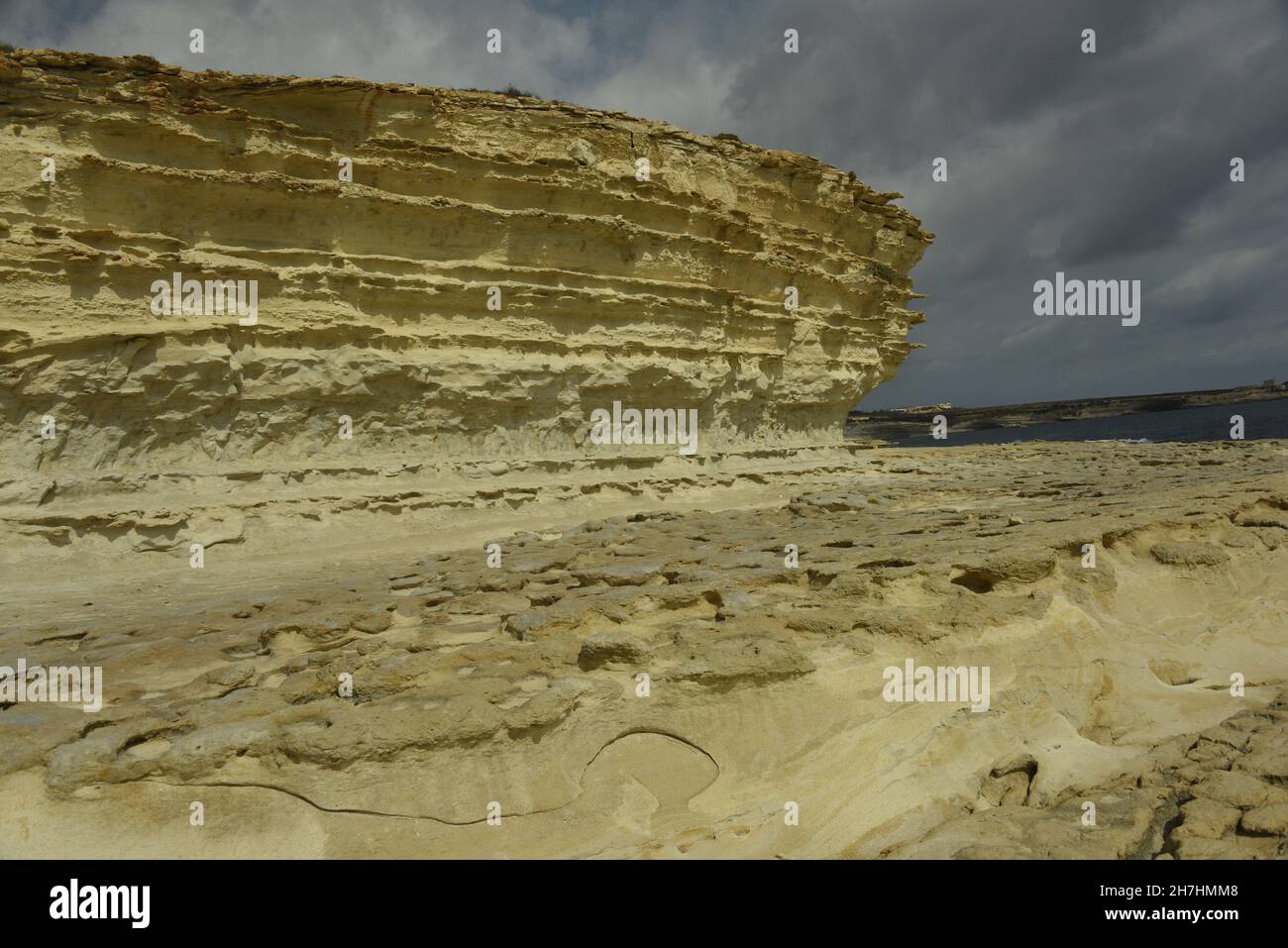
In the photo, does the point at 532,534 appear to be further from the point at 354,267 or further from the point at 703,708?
the point at 703,708

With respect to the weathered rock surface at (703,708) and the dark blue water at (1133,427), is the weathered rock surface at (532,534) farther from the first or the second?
the dark blue water at (1133,427)

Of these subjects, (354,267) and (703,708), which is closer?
(703,708)

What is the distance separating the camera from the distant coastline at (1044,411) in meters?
74.9

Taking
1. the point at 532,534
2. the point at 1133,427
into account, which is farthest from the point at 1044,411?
the point at 532,534

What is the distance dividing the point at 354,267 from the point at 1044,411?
85.0m

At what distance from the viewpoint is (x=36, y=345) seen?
998cm

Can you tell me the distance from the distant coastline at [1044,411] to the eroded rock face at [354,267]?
191 ft

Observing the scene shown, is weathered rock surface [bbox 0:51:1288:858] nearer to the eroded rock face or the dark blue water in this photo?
the eroded rock face

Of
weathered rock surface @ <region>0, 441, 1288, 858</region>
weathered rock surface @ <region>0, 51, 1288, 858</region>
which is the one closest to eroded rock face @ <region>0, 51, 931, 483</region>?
weathered rock surface @ <region>0, 51, 1288, 858</region>

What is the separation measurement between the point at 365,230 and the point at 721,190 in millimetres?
8358

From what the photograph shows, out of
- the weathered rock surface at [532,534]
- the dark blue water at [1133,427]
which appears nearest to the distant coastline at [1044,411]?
the dark blue water at [1133,427]

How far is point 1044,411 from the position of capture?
268ft

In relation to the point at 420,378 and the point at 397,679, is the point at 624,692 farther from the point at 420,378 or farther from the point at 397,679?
the point at 420,378
